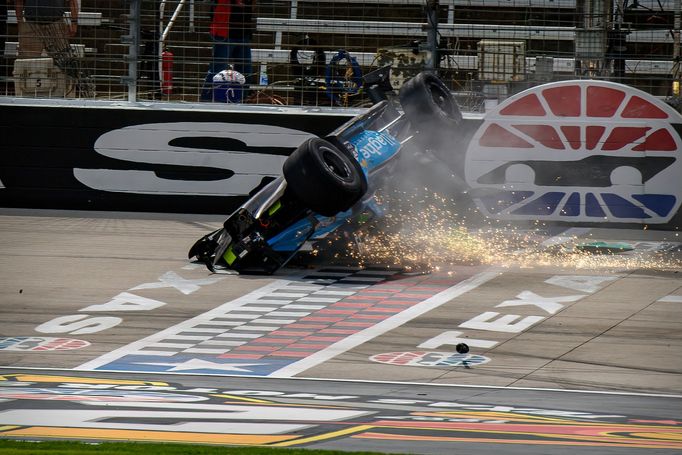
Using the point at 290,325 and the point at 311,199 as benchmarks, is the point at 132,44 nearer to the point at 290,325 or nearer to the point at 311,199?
the point at 311,199

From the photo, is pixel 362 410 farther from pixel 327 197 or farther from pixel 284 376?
pixel 327 197

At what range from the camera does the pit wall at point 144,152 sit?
1323 centimetres

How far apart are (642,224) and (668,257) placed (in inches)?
53.9

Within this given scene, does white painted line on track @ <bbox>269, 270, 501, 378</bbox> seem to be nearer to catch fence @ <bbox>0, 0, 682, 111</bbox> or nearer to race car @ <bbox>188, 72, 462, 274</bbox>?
race car @ <bbox>188, 72, 462, 274</bbox>

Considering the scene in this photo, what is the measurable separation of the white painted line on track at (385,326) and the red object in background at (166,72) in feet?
15.4

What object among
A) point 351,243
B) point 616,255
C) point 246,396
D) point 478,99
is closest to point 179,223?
point 351,243

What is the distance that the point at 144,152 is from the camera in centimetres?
1343

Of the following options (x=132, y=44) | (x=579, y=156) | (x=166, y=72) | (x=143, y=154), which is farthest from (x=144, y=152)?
(x=579, y=156)

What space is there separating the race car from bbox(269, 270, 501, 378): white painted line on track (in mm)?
1186

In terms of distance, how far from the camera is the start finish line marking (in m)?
7.61

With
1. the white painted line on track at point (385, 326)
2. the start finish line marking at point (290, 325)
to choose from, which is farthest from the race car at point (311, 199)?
the white painted line on track at point (385, 326)

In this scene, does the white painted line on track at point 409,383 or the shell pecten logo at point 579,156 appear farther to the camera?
the shell pecten logo at point 579,156

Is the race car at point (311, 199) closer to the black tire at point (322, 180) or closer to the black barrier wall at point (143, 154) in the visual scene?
the black tire at point (322, 180)

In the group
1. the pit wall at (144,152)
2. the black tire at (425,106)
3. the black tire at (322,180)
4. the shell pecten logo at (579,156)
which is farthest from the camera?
the pit wall at (144,152)
